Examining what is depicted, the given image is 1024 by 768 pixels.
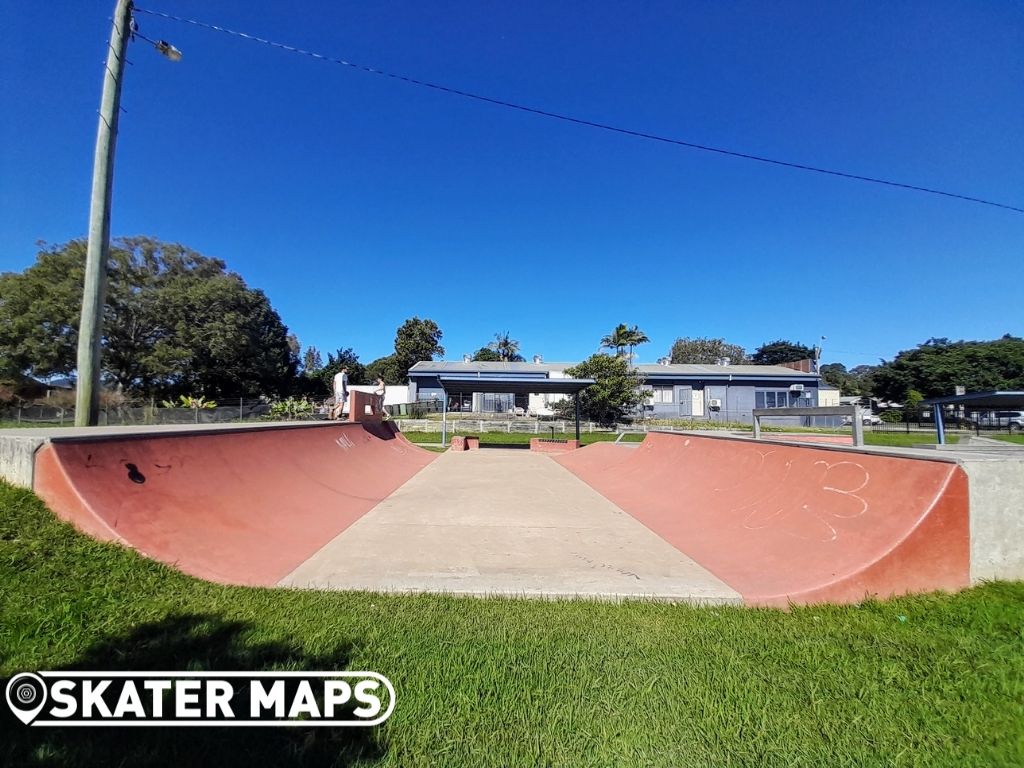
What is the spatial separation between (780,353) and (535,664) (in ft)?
309

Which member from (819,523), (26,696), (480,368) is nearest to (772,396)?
(480,368)

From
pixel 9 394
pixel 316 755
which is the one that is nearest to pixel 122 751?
pixel 316 755

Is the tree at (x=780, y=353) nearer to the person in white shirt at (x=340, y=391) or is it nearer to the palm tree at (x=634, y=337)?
the palm tree at (x=634, y=337)

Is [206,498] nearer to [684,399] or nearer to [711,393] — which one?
[684,399]

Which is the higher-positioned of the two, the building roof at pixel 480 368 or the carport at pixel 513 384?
the building roof at pixel 480 368

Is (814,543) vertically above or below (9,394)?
below

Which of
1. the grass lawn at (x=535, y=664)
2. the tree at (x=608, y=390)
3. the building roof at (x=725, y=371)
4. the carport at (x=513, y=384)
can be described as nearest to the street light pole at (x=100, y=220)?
the grass lawn at (x=535, y=664)

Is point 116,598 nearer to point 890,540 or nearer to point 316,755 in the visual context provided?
point 316,755

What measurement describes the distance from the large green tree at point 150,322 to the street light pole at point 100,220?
2684 centimetres

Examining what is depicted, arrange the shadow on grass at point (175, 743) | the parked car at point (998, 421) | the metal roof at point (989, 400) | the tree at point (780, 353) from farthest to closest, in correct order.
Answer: the tree at point (780, 353)
the parked car at point (998, 421)
the metal roof at point (989, 400)
the shadow on grass at point (175, 743)

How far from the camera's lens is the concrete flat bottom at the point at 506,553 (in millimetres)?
3512

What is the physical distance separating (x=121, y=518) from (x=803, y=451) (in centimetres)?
652

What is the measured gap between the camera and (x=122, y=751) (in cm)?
166

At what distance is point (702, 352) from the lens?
217 feet
